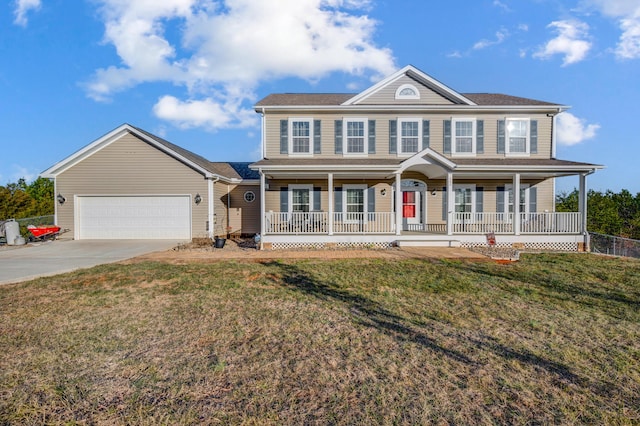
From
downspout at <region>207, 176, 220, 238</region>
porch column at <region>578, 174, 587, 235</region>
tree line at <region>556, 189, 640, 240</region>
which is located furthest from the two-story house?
tree line at <region>556, 189, 640, 240</region>

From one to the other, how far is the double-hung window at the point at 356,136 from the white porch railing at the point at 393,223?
9.67 feet

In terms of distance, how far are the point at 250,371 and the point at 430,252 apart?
9032 mm

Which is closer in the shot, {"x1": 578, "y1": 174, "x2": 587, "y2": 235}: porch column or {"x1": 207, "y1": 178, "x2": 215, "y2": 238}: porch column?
{"x1": 578, "y1": 174, "x2": 587, "y2": 235}: porch column

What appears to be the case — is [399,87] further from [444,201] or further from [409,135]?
[444,201]

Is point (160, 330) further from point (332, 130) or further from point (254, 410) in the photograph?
Answer: point (332, 130)

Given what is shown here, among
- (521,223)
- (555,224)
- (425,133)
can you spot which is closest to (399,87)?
(425,133)

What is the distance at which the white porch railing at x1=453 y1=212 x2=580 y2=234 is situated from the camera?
12492mm

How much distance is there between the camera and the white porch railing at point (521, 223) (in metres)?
12.5

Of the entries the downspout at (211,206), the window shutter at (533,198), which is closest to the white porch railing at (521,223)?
the window shutter at (533,198)

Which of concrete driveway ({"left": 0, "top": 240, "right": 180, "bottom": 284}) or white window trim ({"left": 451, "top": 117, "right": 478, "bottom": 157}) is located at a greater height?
white window trim ({"left": 451, "top": 117, "right": 478, "bottom": 157})

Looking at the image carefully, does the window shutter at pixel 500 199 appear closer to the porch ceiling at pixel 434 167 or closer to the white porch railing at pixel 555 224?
the porch ceiling at pixel 434 167

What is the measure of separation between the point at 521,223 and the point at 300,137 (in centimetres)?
1012

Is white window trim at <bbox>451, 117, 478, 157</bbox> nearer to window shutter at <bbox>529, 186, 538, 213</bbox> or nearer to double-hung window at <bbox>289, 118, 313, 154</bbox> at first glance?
window shutter at <bbox>529, 186, 538, 213</bbox>

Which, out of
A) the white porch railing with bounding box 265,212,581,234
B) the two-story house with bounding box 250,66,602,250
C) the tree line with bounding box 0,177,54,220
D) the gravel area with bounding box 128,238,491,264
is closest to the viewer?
the gravel area with bounding box 128,238,491,264
